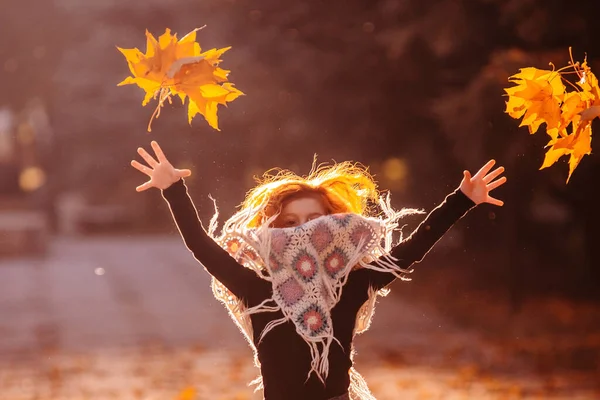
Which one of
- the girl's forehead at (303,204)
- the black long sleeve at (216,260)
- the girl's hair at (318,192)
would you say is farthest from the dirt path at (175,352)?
the black long sleeve at (216,260)

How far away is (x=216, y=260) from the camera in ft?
11.4

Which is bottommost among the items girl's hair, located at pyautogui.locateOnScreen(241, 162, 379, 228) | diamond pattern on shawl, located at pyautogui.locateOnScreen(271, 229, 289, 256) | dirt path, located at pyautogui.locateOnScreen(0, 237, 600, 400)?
diamond pattern on shawl, located at pyautogui.locateOnScreen(271, 229, 289, 256)

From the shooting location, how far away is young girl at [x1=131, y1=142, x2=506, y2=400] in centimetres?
338

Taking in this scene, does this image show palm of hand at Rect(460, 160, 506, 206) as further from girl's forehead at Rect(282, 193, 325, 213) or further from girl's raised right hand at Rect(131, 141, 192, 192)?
girl's raised right hand at Rect(131, 141, 192, 192)

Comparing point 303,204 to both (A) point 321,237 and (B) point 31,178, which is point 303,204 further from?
(B) point 31,178

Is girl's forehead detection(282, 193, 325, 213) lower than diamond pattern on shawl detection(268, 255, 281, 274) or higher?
higher

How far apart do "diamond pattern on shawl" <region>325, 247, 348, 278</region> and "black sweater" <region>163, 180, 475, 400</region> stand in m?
0.07

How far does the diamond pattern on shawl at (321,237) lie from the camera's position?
11.3 feet

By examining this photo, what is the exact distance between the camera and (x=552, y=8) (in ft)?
34.2

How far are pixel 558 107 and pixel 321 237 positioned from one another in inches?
36.5

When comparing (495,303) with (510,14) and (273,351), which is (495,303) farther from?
(273,351)

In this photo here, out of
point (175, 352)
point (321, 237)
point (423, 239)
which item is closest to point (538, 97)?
point (423, 239)

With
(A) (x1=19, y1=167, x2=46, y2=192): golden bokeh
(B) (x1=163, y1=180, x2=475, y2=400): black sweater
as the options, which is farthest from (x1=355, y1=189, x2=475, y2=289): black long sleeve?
(A) (x1=19, y1=167, x2=46, y2=192): golden bokeh

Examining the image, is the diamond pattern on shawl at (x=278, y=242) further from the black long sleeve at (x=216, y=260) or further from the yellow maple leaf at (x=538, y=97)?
the yellow maple leaf at (x=538, y=97)
